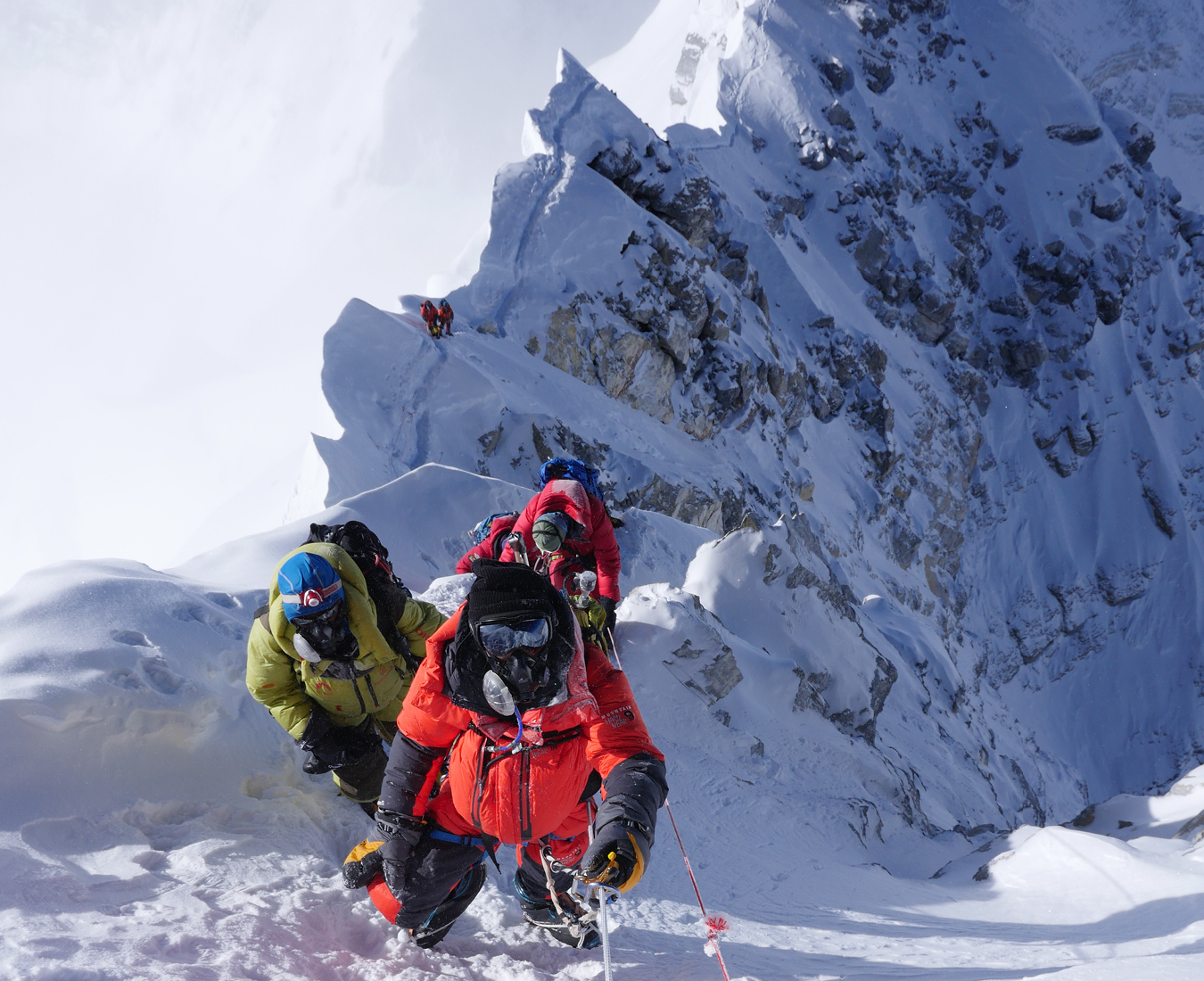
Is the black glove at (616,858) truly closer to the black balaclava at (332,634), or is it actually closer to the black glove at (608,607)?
the black balaclava at (332,634)

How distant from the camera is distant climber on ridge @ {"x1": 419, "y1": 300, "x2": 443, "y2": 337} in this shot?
13969mm

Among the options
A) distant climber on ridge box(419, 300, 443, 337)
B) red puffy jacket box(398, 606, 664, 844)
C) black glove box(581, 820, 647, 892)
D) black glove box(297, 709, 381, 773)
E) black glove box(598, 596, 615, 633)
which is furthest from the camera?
distant climber on ridge box(419, 300, 443, 337)

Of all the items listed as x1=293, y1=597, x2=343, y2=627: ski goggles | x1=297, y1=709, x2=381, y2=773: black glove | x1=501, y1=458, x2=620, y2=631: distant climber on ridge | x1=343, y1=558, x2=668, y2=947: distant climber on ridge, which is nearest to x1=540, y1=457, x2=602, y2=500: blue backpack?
x1=501, y1=458, x2=620, y2=631: distant climber on ridge

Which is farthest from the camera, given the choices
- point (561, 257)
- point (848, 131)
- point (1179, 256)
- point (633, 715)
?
point (1179, 256)

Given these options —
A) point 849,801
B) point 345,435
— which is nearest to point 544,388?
point 345,435

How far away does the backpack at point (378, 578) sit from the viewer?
344 centimetres

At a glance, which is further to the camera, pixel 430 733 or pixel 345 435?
pixel 345 435

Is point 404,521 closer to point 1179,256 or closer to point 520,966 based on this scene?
point 520,966

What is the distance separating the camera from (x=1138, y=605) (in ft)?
116

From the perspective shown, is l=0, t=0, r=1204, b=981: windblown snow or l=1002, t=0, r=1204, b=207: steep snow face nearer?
l=0, t=0, r=1204, b=981: windblown snow

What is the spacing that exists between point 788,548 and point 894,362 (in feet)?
85.7

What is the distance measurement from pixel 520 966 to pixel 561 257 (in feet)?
55.5

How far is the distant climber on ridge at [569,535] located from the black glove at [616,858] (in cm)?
292

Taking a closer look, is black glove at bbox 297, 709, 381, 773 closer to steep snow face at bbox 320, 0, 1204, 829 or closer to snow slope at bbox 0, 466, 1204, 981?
snow slope at bbox 0, 466, 1204, 981
